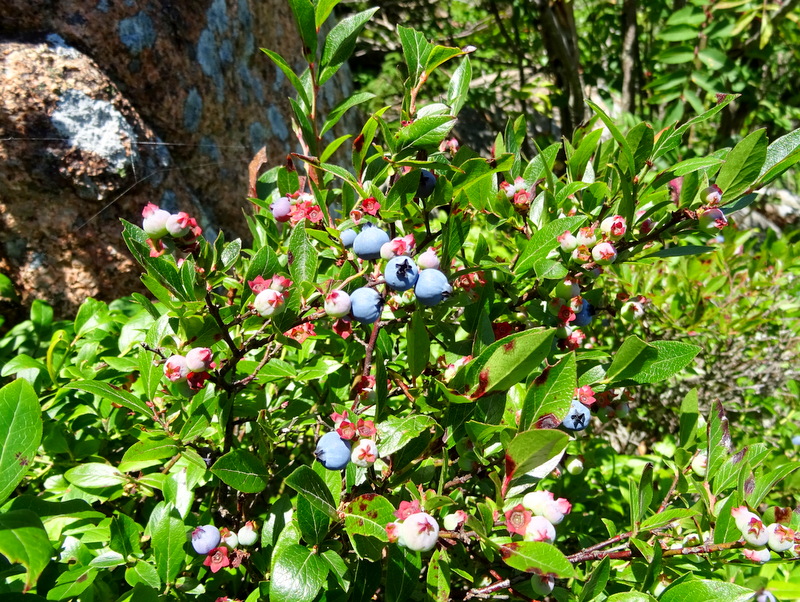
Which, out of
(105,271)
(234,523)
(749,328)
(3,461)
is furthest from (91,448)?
(749,328)

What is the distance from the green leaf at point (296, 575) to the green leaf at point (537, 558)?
0.74ft

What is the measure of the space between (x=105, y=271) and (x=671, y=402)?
74.0 inches

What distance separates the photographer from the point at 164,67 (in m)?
1.71

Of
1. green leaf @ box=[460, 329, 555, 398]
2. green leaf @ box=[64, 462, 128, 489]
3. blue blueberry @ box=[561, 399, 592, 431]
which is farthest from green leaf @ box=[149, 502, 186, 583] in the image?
blue blueberry @ box=[561, 399, 592, 431]

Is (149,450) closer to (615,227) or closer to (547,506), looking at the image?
(547,506)

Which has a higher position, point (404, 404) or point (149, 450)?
point (149, 450)

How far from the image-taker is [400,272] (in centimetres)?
67

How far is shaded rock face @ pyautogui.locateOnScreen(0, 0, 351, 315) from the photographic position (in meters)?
1.50

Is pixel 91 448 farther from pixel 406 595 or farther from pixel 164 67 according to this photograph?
pixel 164 67

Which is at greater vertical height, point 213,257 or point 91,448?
point 213,257

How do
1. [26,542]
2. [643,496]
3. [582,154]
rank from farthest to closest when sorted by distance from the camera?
[582,154] < [643,496] < [26,542]

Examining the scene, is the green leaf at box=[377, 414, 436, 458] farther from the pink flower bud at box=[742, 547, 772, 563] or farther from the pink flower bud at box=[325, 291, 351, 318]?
the pink flower bud at box=[742, 547, 772, 563]

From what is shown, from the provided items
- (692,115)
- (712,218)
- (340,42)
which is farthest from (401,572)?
(692,115)

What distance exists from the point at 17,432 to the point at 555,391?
0.60m
